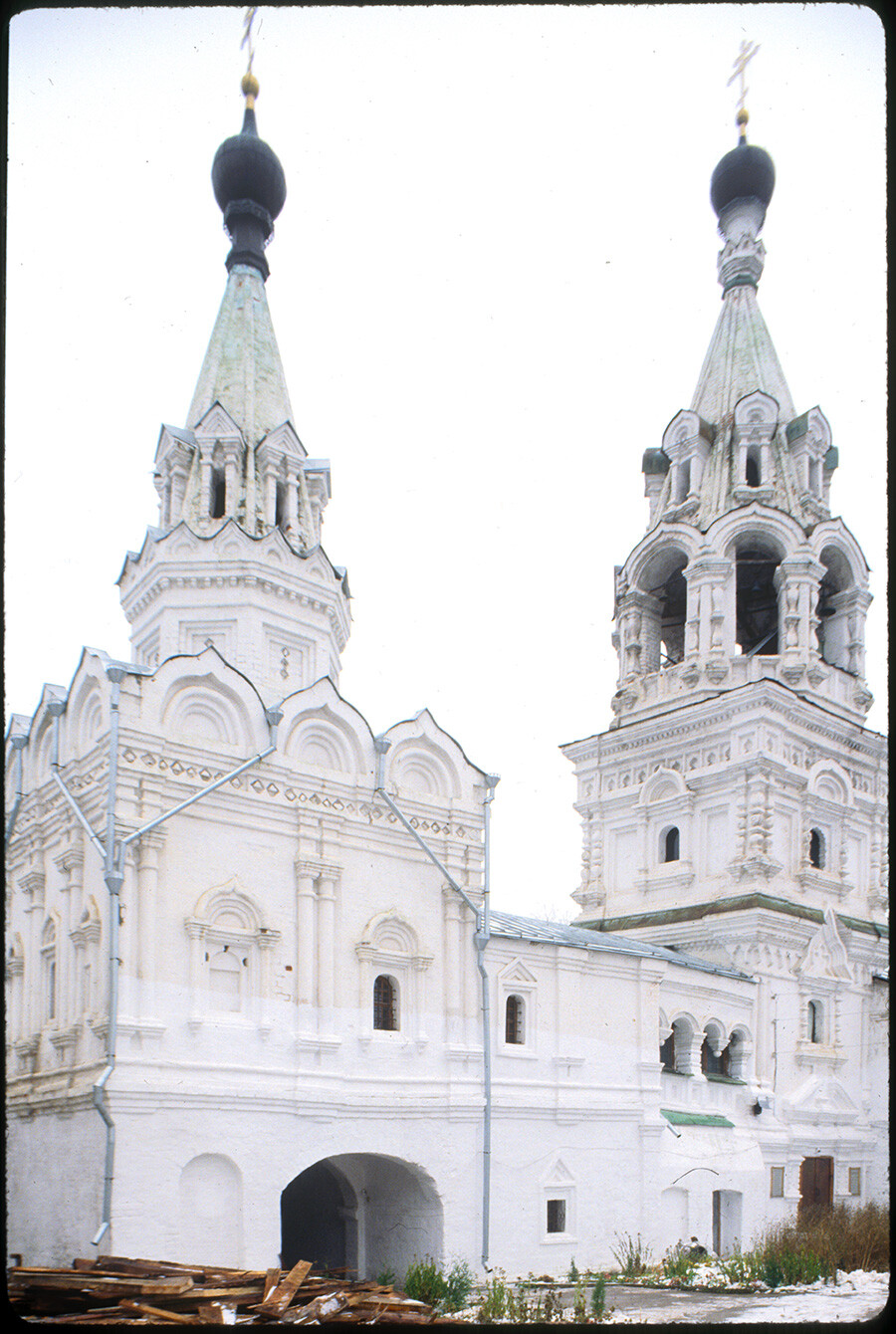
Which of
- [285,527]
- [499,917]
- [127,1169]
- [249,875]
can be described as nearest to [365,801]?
[249,875]

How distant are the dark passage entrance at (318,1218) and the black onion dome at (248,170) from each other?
526 inches

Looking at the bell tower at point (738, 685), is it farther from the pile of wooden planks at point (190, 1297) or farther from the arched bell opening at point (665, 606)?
the pile of wooden planks at point (190, 1297)

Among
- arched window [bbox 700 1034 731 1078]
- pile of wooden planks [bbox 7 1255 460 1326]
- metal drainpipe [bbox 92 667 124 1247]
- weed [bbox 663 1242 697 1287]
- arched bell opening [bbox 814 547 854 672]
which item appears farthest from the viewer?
arched bell opening [bbox 814 547 854 672]

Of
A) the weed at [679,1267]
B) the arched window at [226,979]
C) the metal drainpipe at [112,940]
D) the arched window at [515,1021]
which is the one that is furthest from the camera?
the arched window at [515,1021]

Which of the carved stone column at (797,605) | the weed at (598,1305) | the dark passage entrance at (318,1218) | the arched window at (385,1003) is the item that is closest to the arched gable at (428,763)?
the arched window at (385,1003)

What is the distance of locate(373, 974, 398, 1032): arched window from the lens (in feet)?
39.5

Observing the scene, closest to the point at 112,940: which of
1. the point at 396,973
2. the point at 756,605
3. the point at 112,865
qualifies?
the point at 112,865

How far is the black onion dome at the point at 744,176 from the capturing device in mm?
21500

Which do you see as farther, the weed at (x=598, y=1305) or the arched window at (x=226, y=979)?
the arched window at (x=226, y=979)

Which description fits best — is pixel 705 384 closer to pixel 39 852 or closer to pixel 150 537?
pixel 150 537

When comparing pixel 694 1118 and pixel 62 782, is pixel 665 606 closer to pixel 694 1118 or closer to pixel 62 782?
pixel 694 1118

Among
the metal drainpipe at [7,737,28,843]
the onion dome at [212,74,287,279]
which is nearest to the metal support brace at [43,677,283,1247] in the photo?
the metal drainpipe at [7,737,28,843]

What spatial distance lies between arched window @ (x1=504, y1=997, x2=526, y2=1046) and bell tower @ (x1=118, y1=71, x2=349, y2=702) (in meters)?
4.51

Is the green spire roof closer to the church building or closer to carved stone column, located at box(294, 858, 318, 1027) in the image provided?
the church building
